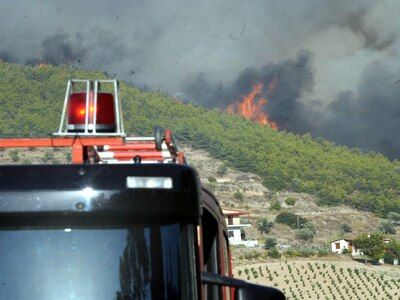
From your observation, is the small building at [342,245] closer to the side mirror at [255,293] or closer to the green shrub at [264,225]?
the green shrub at [264,225]

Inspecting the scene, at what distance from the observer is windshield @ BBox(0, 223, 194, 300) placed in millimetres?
4008

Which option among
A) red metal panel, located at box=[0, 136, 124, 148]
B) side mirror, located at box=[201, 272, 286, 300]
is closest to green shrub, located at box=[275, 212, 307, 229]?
red metal panel, located at box=[0, 136, 124, 148]

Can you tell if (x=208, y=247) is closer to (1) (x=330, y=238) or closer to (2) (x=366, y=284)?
(2) (x=366, y=284)

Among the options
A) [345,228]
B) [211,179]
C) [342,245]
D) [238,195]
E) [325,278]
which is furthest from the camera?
[211,179]

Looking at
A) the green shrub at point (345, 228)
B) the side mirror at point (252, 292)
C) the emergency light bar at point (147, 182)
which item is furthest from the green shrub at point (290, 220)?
the emergency light bar at point (147, 182)

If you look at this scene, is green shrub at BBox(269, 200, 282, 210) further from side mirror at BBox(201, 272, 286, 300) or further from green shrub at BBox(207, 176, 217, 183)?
side mirror at BBox(201, 272, 286, 300)

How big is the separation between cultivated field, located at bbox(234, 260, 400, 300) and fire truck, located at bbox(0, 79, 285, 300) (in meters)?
81.3

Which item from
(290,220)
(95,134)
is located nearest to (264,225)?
(290,220)

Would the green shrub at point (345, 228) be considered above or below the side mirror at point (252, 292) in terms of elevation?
above

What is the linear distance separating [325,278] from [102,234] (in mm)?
94609

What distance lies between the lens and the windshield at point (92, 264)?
13.1 feet

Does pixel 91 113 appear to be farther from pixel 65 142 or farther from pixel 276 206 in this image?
pixel 276 206

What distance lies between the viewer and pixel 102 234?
13.4ft

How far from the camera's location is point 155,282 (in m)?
4.05
